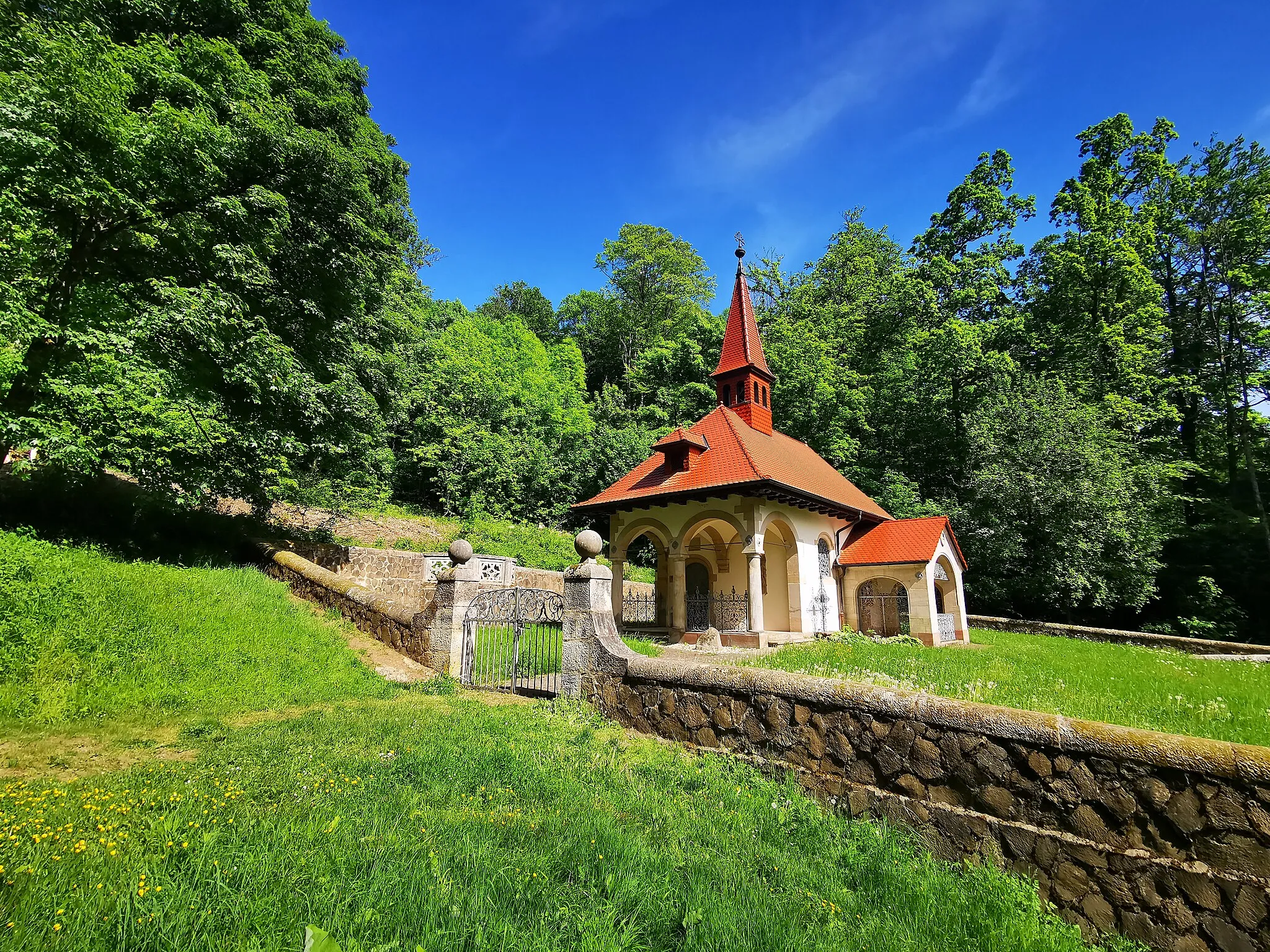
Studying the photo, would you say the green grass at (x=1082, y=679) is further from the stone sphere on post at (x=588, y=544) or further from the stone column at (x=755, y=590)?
the stone sphere on post at (x=588, y=544)

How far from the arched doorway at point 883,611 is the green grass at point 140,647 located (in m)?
13.9

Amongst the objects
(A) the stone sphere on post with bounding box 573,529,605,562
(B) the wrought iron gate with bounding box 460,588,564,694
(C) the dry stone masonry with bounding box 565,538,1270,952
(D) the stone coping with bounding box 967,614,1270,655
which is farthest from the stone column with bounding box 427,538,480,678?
(D) the stone coping with bounding box 967,614,1270,655

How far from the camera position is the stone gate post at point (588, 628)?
689cm

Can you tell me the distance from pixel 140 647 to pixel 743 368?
53.3ft

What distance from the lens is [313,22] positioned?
547 inches

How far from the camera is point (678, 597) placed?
50.0 feet

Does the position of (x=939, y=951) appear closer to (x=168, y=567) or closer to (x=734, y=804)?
(x=734, y=804)

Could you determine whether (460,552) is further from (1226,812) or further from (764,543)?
(764,543)

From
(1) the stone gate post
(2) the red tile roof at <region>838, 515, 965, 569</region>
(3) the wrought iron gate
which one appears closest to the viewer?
(1) the stone gate post

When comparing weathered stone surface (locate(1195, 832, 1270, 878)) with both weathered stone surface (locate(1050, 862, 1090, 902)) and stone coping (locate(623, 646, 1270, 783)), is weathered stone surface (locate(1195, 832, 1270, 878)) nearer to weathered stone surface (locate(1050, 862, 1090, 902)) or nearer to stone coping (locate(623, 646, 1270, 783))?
stone coping (locate(623, 646, 1270, 783))

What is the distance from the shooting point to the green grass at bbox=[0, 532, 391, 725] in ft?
18.8

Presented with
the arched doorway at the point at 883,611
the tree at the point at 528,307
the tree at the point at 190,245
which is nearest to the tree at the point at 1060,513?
the arched doorway at the point at 883,611

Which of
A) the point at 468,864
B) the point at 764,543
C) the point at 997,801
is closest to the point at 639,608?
the point at 764,543

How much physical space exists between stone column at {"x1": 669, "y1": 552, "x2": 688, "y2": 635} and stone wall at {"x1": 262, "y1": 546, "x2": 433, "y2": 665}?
7.17 metres
